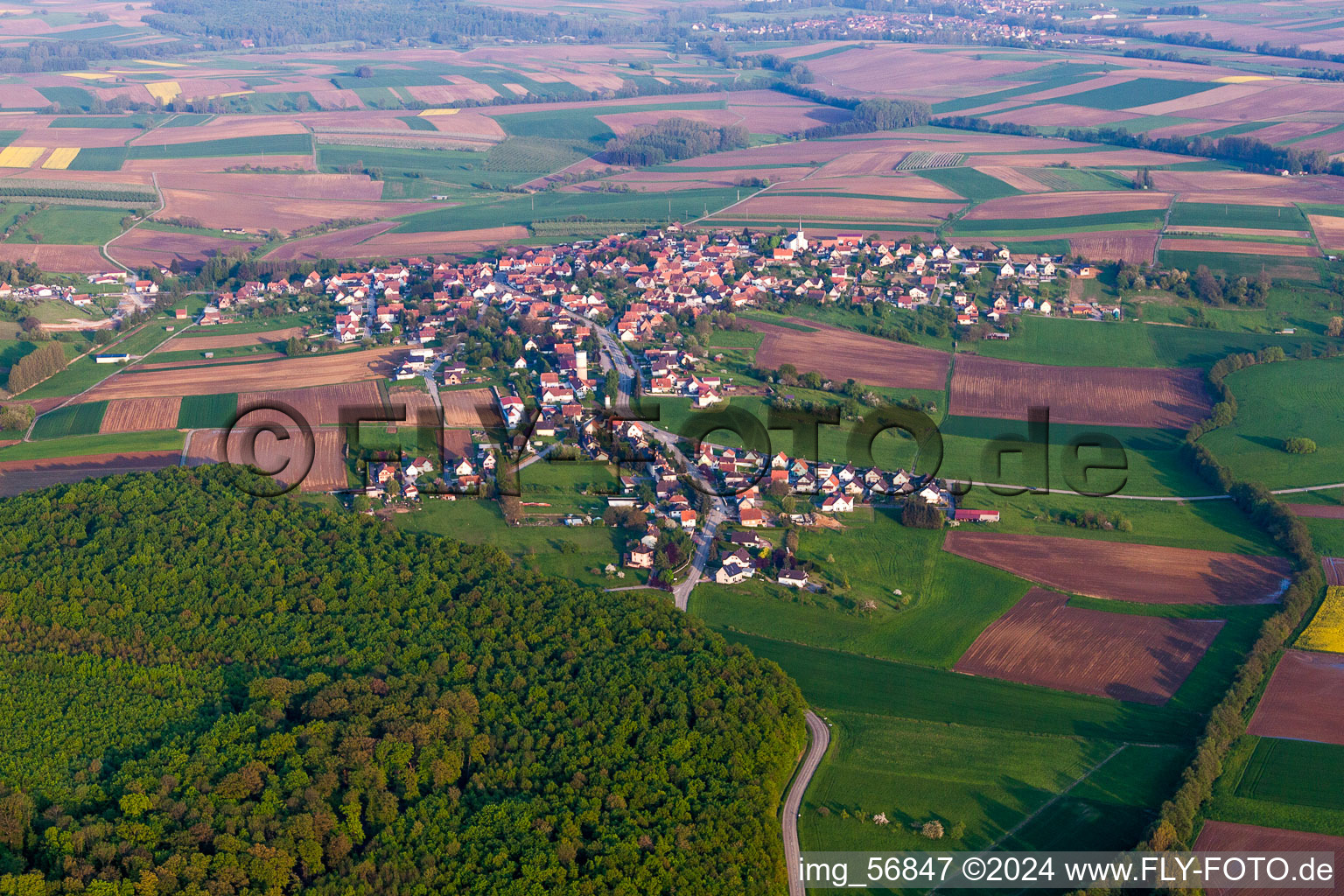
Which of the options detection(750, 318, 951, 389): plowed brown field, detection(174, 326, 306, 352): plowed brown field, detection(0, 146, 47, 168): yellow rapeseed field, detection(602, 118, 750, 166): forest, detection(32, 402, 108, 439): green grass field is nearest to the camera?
detection(32, 402, 108, 439): green grass field

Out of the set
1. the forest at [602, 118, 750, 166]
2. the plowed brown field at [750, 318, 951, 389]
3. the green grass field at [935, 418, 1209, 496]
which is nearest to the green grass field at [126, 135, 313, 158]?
the forest at [602, 118, 750, 166]

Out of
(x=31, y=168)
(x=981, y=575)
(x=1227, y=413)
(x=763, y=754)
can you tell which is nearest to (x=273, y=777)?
(x=763, y=754)

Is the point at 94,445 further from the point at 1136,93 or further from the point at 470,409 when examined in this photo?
the point at 1136,93

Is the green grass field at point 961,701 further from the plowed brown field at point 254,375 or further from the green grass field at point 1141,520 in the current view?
the plowed brown field at point 254,375

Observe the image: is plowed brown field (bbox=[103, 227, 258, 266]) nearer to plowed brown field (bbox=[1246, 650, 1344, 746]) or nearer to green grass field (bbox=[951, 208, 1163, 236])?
green grass field (bbox=[951, 208, 1163, 236])

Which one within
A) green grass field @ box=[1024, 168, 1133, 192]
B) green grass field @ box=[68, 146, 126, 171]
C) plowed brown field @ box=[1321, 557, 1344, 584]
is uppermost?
green grass field @ box=[68, 146, 126, 171]

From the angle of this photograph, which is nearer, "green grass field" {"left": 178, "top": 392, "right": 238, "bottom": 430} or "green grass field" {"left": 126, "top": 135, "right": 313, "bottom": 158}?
"green grass field" {"left": 178, "top": 392, "right": 238, "bottom": 430}

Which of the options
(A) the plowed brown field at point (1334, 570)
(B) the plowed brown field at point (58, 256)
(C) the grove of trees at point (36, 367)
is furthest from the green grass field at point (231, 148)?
(A) the plowed brown field at point (1334, 570)
